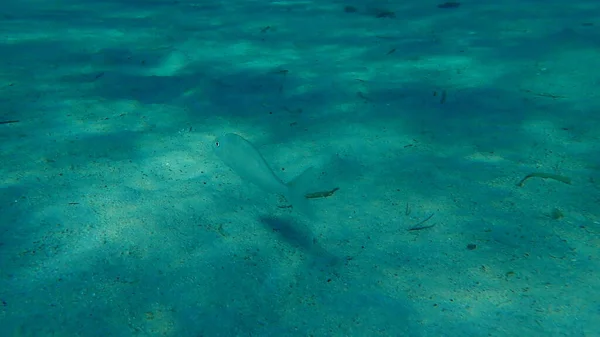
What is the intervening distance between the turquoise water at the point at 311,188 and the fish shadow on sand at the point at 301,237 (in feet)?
0.05

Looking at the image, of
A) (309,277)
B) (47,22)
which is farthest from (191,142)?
(47,22)

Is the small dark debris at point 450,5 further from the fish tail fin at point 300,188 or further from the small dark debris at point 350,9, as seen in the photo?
the fish tail fin at point 300,188

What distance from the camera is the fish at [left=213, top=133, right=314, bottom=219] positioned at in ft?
8.89

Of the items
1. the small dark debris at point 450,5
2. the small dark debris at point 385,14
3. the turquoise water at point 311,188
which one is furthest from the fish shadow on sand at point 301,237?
the small dark debris at point 450,5

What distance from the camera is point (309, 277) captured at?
2475mm

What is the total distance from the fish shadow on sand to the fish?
15cm

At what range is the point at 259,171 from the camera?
2.80m

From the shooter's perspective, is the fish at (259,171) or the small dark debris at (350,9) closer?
the fish at (259,171)

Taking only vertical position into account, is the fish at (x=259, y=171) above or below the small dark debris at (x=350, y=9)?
below

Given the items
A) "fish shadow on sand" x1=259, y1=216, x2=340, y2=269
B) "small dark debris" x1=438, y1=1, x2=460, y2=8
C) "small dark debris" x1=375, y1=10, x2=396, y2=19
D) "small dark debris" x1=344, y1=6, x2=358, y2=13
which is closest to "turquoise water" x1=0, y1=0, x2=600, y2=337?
"fish shadow on sand" x1=259, y1=216, x2=340, y2=269

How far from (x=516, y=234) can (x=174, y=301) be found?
8.10 ft

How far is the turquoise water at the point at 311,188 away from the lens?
2.21 metres

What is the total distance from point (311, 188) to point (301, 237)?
642mm

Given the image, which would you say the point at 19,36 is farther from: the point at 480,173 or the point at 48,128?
the point at 480,173
